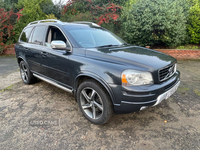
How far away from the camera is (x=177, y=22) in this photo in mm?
7426

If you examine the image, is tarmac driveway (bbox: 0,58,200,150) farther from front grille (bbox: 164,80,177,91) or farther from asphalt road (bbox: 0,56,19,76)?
asphalt road (bbox: 0,56,19,76)

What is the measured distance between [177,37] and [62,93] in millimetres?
6656

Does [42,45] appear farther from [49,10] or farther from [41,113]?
[49,10]

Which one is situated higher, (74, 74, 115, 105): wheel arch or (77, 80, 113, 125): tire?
(74, 74, 115, 105): wheel arch

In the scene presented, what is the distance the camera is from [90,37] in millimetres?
3191

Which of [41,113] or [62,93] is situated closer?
[41,113]

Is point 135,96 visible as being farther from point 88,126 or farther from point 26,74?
point 26,74

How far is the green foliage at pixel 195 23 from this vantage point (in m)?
7.70

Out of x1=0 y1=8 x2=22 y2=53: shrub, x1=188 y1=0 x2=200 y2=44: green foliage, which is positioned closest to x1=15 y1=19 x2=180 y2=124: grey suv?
x1=188 y1=0 x2=200 y2=44: green foliage

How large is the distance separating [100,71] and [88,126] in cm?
103

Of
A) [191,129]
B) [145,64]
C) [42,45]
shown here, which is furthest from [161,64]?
[42,45]

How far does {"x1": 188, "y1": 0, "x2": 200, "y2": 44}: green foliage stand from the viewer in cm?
770

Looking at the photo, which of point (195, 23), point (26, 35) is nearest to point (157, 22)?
point (195, 23)

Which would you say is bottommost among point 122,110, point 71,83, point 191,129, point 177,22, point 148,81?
point 191,129
